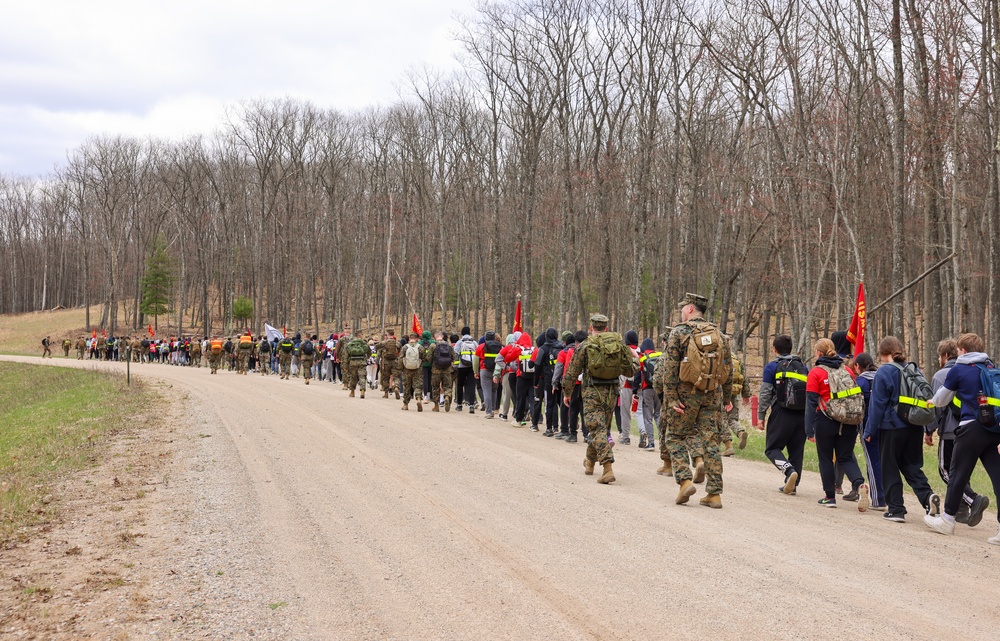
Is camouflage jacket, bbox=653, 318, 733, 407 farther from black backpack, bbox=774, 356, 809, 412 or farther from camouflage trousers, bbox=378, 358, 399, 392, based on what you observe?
A: camouflage trousers, bbox=378, 358, 399, 392

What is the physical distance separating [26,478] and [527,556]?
26.4 feet

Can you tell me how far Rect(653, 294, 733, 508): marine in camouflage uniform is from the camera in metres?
8.25

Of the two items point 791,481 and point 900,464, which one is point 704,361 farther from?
point 900,464

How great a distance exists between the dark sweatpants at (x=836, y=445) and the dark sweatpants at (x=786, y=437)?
1.25 feet

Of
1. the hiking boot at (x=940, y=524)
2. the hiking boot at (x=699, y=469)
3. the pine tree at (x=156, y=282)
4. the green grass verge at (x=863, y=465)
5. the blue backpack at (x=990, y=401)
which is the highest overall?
the pine tree at (x=156, y=282)

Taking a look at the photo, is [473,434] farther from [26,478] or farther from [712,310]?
[712,310]

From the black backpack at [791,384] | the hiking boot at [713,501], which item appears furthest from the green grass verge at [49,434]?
the black backpack at [791,384]

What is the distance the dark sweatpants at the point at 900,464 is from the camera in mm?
8047

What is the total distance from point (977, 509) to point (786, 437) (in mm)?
2179

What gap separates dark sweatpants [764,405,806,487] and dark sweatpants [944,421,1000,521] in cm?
202

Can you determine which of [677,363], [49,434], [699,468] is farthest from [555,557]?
[49,434]

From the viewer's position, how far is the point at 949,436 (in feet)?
25.8

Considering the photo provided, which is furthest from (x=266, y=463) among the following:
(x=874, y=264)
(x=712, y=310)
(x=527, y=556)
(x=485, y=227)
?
(x=485, y=227)

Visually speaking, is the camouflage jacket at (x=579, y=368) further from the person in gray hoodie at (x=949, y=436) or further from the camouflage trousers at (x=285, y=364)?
the camouflage trousers at (x=285, y=364)
